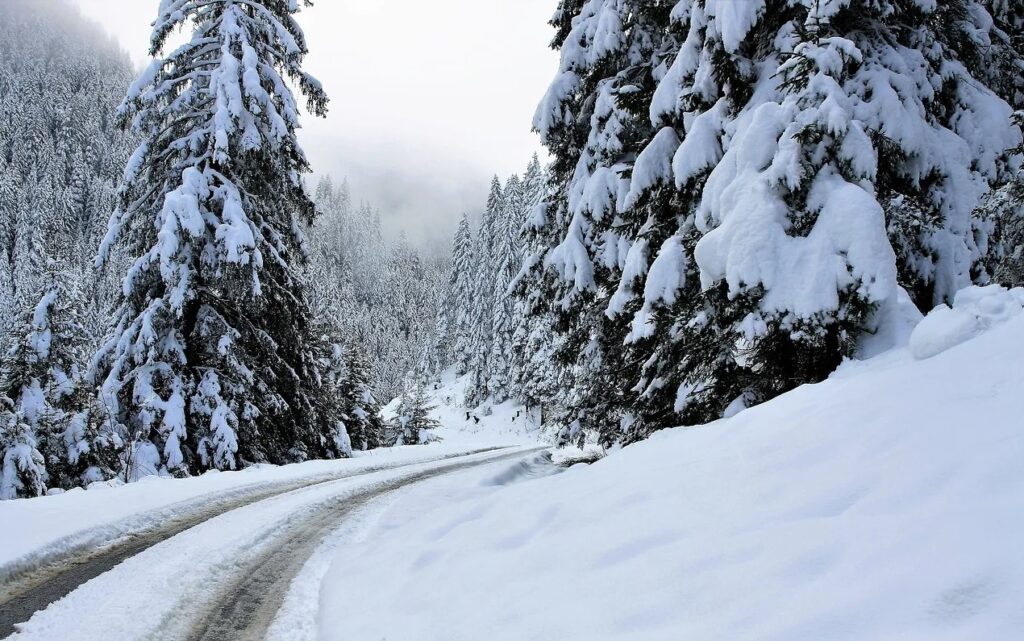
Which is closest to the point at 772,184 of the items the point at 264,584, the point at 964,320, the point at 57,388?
the point at 964,320

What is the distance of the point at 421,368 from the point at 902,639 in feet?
233

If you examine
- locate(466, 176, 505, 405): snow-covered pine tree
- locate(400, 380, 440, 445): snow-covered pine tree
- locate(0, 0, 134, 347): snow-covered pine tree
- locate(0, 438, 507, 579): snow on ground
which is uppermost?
locate(0, 0, 134, 347): snow-covered pine tree

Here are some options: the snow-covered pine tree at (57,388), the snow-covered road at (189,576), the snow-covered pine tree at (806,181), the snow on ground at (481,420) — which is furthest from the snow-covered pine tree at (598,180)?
the snow on ground at (481,420)

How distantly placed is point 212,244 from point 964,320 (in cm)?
1435

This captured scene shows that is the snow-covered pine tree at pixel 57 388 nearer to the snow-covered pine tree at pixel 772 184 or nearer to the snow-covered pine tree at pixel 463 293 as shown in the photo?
the snow-covered pine tree at pixel 772 184

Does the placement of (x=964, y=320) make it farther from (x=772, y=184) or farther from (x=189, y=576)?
(x=189, y=576)

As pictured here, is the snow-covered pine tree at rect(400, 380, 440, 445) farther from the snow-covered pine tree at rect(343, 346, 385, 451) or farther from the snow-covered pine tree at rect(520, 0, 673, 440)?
the snow-covered pine tree at rect(520, 0, 673, 440)

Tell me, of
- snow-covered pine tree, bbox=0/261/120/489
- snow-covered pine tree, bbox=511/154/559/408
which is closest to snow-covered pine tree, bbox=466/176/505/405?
snow-covered pine tree, bbox=511/154/559/408

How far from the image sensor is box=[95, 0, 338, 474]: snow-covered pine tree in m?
13.3

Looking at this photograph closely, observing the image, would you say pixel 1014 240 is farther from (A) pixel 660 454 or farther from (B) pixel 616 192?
(B) pixel 616 192

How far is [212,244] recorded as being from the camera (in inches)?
547

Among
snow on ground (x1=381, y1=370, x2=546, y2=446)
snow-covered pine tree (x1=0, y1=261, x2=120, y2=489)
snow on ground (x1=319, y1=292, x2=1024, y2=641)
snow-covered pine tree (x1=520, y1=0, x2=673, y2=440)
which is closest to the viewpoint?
snow on ground (x1=319, y1=292, x2=1024, y2=641)

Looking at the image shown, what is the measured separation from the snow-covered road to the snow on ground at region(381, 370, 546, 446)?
92.2ft

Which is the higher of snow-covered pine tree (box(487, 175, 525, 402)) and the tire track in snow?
snow-covered pine tree (box(487, 175, 525, 402))
